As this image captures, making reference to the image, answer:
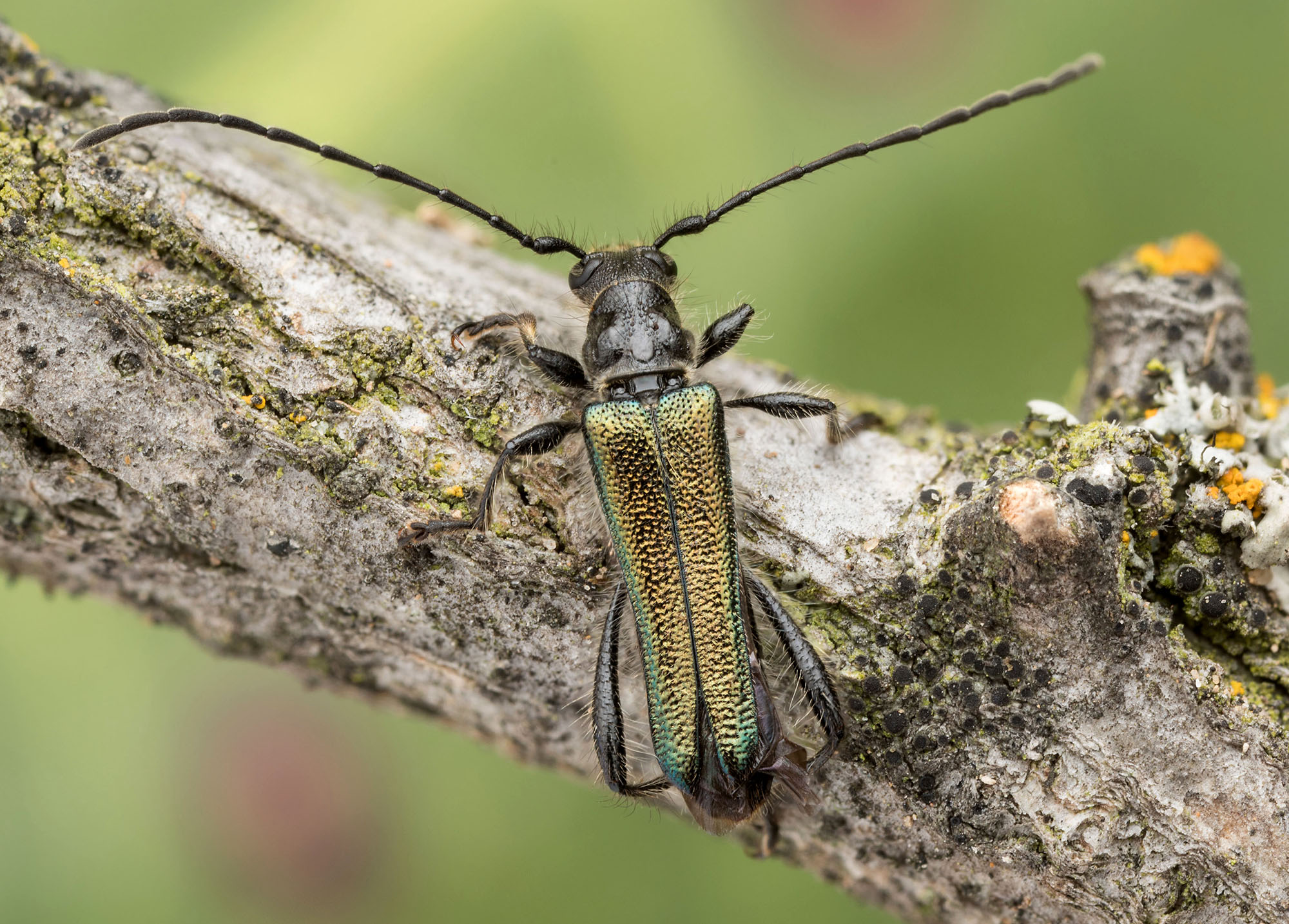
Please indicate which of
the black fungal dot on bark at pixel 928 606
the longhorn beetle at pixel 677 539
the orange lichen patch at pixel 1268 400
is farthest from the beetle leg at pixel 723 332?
the orange lichen patch at pixel 1268 400

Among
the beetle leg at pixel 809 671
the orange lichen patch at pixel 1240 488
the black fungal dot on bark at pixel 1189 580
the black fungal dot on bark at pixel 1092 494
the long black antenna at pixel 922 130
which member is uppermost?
the long black antenna at pixel 922 130

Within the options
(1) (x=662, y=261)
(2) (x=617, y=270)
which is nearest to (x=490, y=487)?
(2) (x=617, y=270)

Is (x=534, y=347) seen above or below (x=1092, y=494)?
above

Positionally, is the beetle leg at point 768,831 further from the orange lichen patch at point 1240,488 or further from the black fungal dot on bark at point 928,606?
the orange lichen patch at point 1240,488

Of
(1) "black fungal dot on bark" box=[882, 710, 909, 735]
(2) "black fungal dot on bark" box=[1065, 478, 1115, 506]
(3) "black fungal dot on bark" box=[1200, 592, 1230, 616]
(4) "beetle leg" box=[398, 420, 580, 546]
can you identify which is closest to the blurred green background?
(4) "beetle leg" box=[398, 420, 580, 546]

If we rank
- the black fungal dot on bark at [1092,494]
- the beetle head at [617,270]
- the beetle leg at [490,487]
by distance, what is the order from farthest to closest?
the beetle head at [617,270] → the beetle leg at [490,487] → the black fungal dot on bark at [1092,494]

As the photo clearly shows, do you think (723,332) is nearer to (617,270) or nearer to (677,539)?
(617,270)
